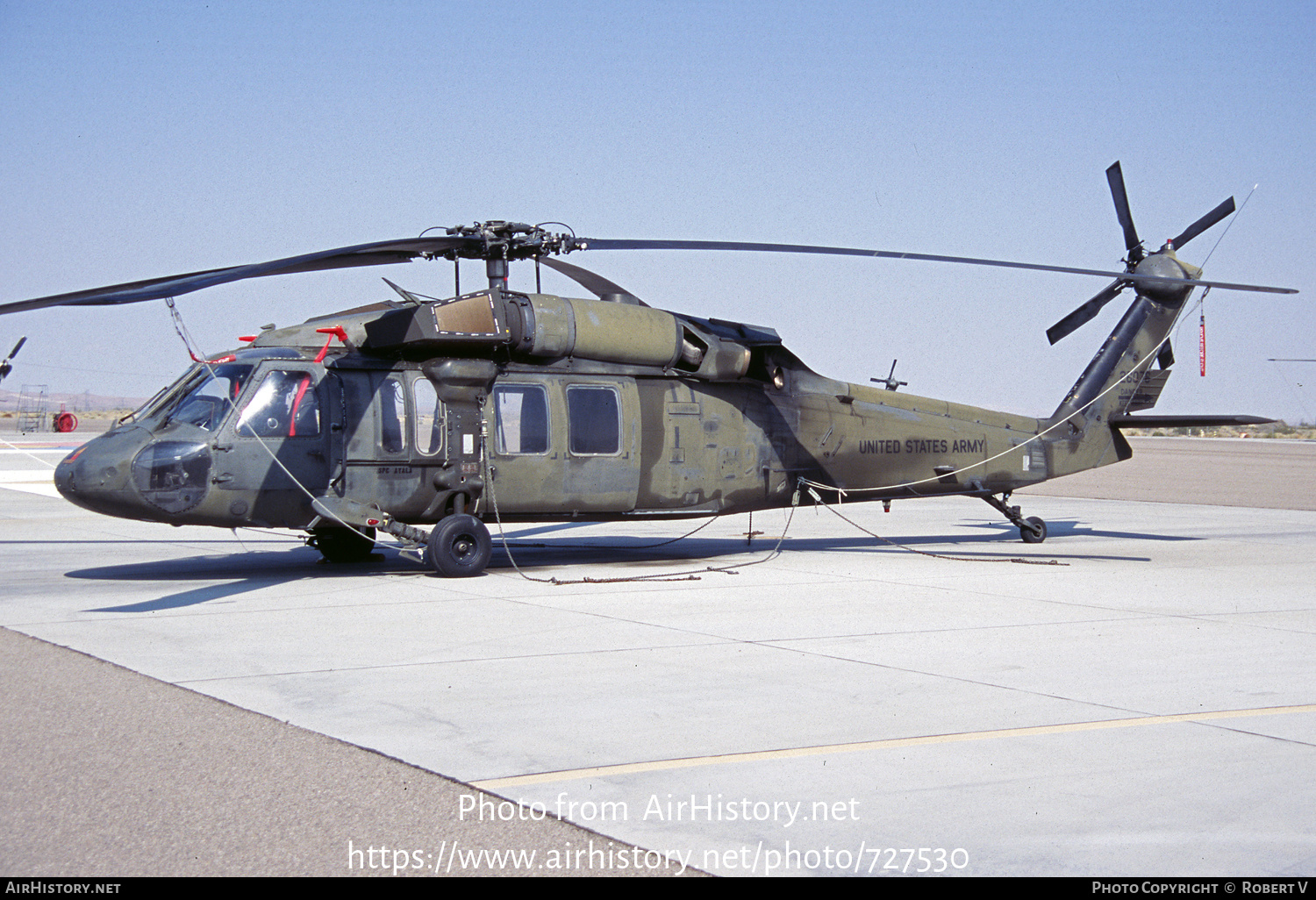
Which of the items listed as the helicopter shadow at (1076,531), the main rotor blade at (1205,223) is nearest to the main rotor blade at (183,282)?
the main rotor blade at (1205,223)

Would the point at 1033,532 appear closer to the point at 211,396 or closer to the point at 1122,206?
the point at 1122,206

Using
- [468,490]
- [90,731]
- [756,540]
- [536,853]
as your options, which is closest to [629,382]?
[468,490]

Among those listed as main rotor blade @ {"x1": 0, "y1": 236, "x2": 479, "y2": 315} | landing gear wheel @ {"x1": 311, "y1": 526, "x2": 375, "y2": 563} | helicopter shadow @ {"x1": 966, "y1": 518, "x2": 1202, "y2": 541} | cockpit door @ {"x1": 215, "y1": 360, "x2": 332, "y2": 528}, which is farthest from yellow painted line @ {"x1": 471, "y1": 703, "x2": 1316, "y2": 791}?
helicopter shadow @ {"x1": 966, "y1": 518, "x2": 1202, "y2": 541}

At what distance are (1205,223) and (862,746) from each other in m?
12.8

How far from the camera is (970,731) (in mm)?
6285

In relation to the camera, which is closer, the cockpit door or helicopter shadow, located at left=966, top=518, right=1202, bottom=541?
the cockpit door

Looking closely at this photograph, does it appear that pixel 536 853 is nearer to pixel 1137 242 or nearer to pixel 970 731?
pixel 970 731

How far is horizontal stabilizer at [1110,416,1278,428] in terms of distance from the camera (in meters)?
15.8

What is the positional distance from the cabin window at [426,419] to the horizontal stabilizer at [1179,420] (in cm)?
988

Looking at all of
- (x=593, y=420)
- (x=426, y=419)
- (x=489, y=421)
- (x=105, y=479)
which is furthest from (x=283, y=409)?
(x=593, y=420)

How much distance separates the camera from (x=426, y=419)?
12.8m

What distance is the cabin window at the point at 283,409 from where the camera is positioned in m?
12.1

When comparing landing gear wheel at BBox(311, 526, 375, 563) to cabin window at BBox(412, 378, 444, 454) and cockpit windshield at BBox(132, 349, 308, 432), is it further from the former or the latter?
cockpit windshield at BBox(132, 349, 308, 432)

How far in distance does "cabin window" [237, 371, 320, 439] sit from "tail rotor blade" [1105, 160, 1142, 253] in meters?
11.2
